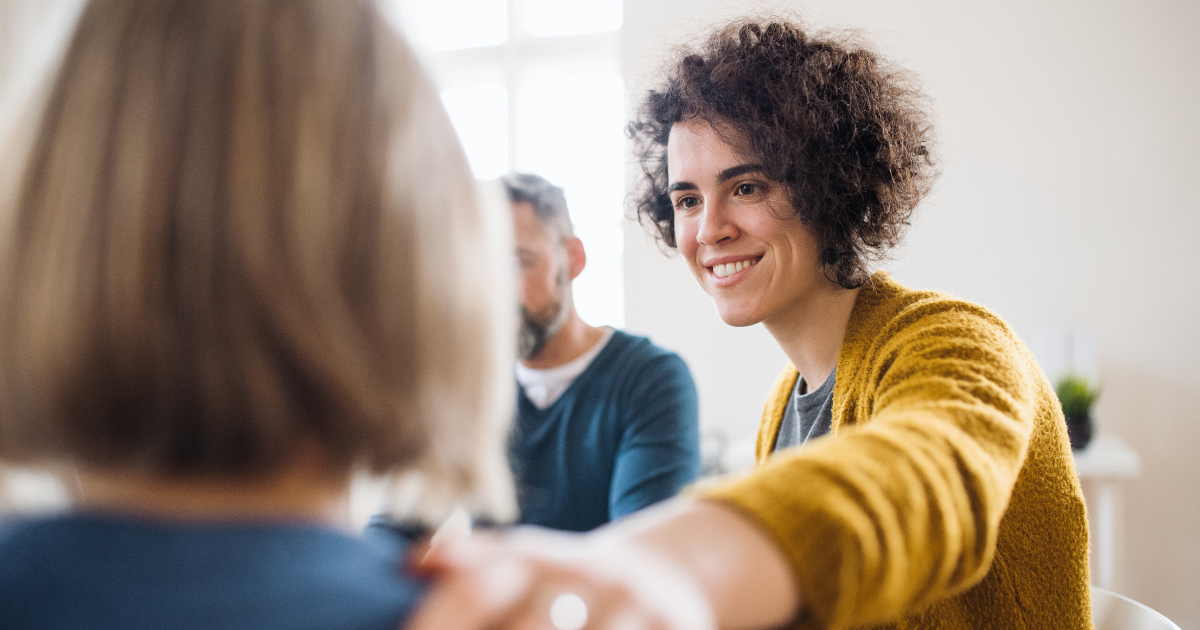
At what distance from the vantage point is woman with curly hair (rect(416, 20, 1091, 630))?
1.38 ft

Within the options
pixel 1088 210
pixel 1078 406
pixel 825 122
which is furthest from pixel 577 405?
pixel 1088 210

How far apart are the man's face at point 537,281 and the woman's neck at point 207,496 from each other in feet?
4.11

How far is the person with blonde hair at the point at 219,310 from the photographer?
330 millimetres

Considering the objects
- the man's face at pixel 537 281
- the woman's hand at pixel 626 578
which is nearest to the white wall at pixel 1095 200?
the man's face at pixel 537 281

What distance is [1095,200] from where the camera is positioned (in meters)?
2.88

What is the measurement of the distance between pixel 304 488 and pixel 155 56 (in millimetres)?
219

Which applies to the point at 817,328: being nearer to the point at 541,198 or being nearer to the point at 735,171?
the point at 735,171

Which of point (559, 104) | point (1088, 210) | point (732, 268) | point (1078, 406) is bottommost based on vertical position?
point (1078, 406)

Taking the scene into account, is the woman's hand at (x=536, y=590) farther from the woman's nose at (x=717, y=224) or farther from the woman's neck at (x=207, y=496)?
the woman's nose at (x=717, y=224)

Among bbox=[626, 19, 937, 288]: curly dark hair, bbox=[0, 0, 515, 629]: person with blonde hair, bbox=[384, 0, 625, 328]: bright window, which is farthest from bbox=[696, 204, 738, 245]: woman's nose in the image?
bbox=[384, 0, 625, 328]: bright window

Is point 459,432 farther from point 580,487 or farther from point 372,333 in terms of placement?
point 580,487

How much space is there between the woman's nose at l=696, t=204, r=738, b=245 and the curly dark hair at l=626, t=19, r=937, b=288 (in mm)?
102

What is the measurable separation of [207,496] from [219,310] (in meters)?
0.10

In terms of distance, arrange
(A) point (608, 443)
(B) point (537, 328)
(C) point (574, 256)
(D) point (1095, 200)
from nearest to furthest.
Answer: (A) point (608, 443) → (B) point (537, 328) → (C) point (574, 256) → (D) point (1095, 200)
